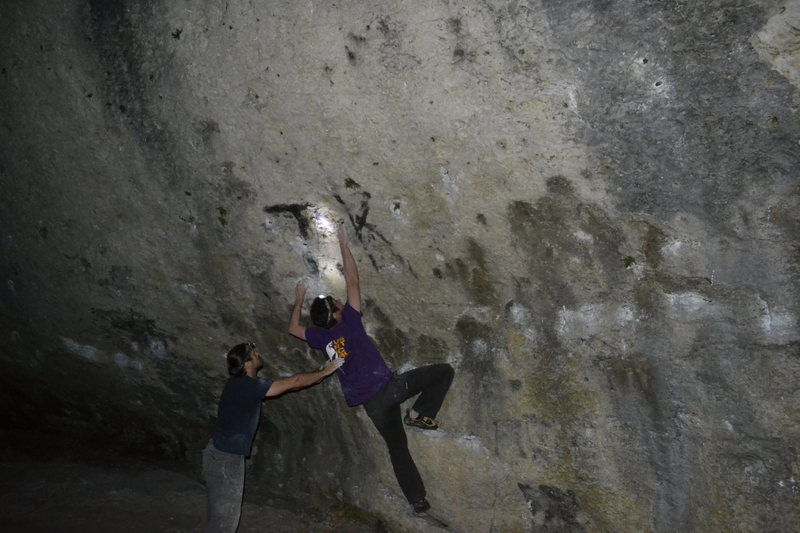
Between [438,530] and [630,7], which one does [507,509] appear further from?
[630,7]

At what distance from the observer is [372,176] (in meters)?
3.32

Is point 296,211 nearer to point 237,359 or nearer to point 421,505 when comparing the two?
point 237,359

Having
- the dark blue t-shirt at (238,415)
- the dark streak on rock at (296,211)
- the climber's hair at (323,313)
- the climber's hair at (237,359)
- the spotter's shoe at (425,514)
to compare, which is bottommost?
the spotter's shoe at (425,514)

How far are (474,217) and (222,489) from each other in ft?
7.47

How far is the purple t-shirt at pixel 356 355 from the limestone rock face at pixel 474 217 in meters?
0.14

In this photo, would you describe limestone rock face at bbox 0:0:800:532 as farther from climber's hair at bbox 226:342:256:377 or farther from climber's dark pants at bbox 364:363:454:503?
climber's hair at bbox 226:342:256:377

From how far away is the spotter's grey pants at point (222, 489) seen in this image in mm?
3824

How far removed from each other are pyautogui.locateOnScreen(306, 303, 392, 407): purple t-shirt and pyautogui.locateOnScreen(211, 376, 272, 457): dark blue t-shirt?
490 mm

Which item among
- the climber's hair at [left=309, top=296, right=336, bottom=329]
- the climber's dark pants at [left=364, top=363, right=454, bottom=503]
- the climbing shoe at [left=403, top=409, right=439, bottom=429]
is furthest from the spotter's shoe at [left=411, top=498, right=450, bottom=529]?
the climber's hair at [left=309, top=296, right=336, bottom=329]

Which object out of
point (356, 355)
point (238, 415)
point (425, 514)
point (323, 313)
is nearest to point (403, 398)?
point (356, 355)

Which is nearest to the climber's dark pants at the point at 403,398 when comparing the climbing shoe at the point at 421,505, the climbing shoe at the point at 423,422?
the climbing shoe at the point at 423,422

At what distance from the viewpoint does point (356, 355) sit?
3.69m

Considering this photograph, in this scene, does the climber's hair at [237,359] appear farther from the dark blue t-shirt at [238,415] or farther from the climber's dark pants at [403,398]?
the climber's dark pants at [403,398]

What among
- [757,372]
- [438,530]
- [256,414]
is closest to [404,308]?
[256,414]
